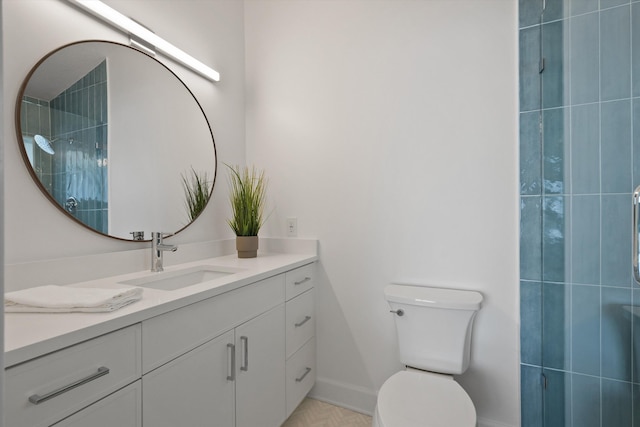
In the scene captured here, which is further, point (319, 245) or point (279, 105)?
point (279, 105)

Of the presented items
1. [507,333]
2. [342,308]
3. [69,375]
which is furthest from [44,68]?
[507,333]

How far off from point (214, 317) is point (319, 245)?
89 cm

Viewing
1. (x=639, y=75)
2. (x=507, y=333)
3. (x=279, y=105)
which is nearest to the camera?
(x=639, y=75)

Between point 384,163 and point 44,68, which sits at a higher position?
point 44,68

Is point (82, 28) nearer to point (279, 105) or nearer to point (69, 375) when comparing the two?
point (279, 105)

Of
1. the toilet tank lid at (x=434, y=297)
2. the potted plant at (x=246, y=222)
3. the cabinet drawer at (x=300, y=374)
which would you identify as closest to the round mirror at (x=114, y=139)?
the potted plant at (x=246, y=222)

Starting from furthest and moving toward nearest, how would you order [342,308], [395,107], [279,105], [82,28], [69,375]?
[279,105], [342,308], [395,107], [82,28], [69,375]

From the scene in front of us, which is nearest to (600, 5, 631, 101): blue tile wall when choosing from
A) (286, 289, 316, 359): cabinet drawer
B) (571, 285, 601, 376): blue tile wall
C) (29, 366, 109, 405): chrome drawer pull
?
(571, 285, 601, 376): blue tile wall

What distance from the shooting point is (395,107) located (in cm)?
171

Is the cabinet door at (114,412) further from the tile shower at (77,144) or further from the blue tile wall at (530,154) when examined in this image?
the blue tile wall at (530,154)

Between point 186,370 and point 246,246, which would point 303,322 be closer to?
point 246,246

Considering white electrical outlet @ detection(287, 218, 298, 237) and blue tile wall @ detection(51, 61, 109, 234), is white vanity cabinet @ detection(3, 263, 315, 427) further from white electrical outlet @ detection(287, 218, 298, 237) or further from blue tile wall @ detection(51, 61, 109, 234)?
blue tile wall @ detection(51, 61, 109, 234)

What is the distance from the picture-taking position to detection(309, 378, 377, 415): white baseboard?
5.80 ft

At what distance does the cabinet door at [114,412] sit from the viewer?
0.72 meters
